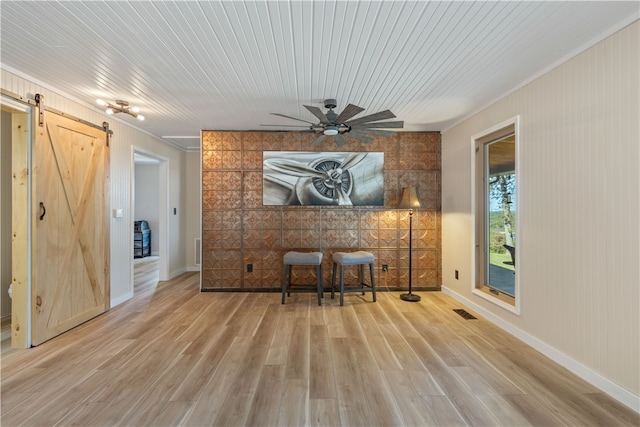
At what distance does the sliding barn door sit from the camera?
2838mm

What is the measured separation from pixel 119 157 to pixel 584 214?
5238mm

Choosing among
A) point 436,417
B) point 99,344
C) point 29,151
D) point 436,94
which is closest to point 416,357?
point 436,417

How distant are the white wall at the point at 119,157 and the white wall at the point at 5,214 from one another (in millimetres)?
742

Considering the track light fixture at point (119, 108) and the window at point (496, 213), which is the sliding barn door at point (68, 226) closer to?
the track light fixture at point (119, 108)

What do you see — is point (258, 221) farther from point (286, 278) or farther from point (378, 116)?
point (378, 116)

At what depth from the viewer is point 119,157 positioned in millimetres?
4059

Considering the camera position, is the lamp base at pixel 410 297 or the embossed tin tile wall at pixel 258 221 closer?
the lamp base at pixel 410 297

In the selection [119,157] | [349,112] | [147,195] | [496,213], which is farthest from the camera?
[147,195]

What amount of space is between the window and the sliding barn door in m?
4.71

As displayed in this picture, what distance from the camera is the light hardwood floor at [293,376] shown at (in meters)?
1.81

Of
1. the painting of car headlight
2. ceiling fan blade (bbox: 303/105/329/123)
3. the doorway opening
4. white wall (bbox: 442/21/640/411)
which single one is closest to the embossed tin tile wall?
the painting of car headlight

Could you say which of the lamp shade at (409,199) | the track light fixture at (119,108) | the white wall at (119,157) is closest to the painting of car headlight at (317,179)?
the lamp shade at (409,199)

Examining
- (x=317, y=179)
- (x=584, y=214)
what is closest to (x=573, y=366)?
(x=584, y=214)

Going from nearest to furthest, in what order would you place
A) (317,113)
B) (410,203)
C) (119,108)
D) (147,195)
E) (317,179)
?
(317,113)
(119,108)
(410,203)
(317,179)
(147,195)
